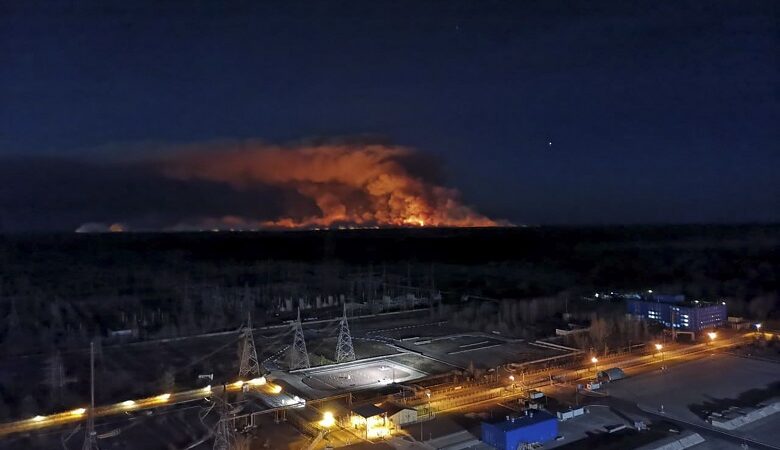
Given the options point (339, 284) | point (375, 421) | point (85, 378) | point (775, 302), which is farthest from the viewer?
point (339, 284)

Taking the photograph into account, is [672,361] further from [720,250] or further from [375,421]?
[720,250]

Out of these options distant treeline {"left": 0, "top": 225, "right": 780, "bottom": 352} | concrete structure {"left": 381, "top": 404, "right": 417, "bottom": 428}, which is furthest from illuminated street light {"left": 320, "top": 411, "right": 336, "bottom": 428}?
distant treeline {"left": 0, "top": 225, "right": 780, "bottom": 352}

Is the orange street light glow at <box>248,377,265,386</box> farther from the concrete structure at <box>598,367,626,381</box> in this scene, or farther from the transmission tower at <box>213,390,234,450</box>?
the concrete structure at <box>598,367,626,381</box>

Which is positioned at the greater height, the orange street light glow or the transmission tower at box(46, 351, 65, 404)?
the orange street light glow

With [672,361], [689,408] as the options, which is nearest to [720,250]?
[672,361]

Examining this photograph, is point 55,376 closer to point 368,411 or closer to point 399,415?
point 368,411

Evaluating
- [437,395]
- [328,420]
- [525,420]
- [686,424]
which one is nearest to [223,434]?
[328,420]
